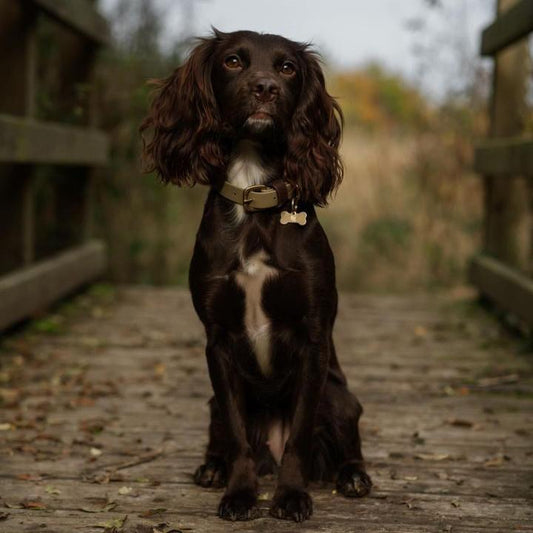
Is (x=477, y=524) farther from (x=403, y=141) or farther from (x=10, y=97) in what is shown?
(x=403, y=141)

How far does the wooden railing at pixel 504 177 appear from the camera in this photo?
5445mm

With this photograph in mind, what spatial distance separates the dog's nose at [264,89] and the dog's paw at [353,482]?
114cm

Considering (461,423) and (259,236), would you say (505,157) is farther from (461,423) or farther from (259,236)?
(259,236)

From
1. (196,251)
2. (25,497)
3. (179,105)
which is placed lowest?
(25,497)

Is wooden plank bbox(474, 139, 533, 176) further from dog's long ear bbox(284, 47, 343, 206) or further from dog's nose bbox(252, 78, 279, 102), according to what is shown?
dog's nose bbox(252, 78, 279, 102)

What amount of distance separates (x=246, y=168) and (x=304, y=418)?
2.47 feet

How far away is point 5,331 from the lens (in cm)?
509

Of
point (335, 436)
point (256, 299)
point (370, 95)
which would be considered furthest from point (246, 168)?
point (370, 95)

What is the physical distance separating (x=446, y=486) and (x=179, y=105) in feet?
4.68

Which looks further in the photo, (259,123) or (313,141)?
(313,141)

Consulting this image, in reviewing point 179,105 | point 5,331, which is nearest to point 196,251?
point 179,105

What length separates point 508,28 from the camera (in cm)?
518

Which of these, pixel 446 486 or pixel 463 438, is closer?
pixel 446 486

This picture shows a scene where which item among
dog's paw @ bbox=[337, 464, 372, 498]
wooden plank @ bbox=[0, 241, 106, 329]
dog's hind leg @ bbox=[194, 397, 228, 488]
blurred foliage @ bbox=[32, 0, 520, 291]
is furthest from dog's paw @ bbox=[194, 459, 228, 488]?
blurred foliage @ bbox=[32, 0, 520, 291]
